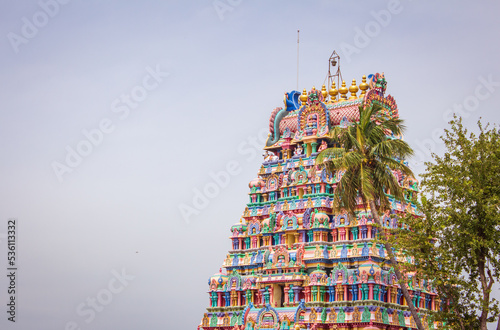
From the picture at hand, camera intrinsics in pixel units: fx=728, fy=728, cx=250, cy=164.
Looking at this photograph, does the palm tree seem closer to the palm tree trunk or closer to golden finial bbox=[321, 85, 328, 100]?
the palm tree trunk

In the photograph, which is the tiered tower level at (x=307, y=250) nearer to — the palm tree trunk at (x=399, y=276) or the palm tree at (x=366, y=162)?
the palm tree at (x=366, y=162)

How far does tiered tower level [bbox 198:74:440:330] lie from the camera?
4175 centimetres

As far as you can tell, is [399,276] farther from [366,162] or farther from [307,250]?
[307,250]

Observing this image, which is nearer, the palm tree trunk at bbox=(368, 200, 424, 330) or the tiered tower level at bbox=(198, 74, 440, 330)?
the palm tree trunk at bbox=(368, 200, 424, 330)

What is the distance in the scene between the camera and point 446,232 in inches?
1369

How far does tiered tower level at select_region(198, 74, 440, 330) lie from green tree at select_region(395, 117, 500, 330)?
3.84 m

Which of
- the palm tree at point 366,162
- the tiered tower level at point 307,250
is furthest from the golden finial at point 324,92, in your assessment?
the palm tree at point 366,162

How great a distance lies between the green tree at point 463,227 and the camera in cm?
3347

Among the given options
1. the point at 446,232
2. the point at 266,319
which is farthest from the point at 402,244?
the point at 266,319

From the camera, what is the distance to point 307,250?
44531 millimetres

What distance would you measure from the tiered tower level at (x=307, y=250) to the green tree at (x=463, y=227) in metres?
3.84

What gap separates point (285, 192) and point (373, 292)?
33.6ft

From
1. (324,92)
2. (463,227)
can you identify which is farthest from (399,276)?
(324,92)

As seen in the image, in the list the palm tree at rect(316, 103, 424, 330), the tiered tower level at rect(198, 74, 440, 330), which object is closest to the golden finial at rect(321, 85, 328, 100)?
the tiered tower level at rect(198, 74, 440, 330)
